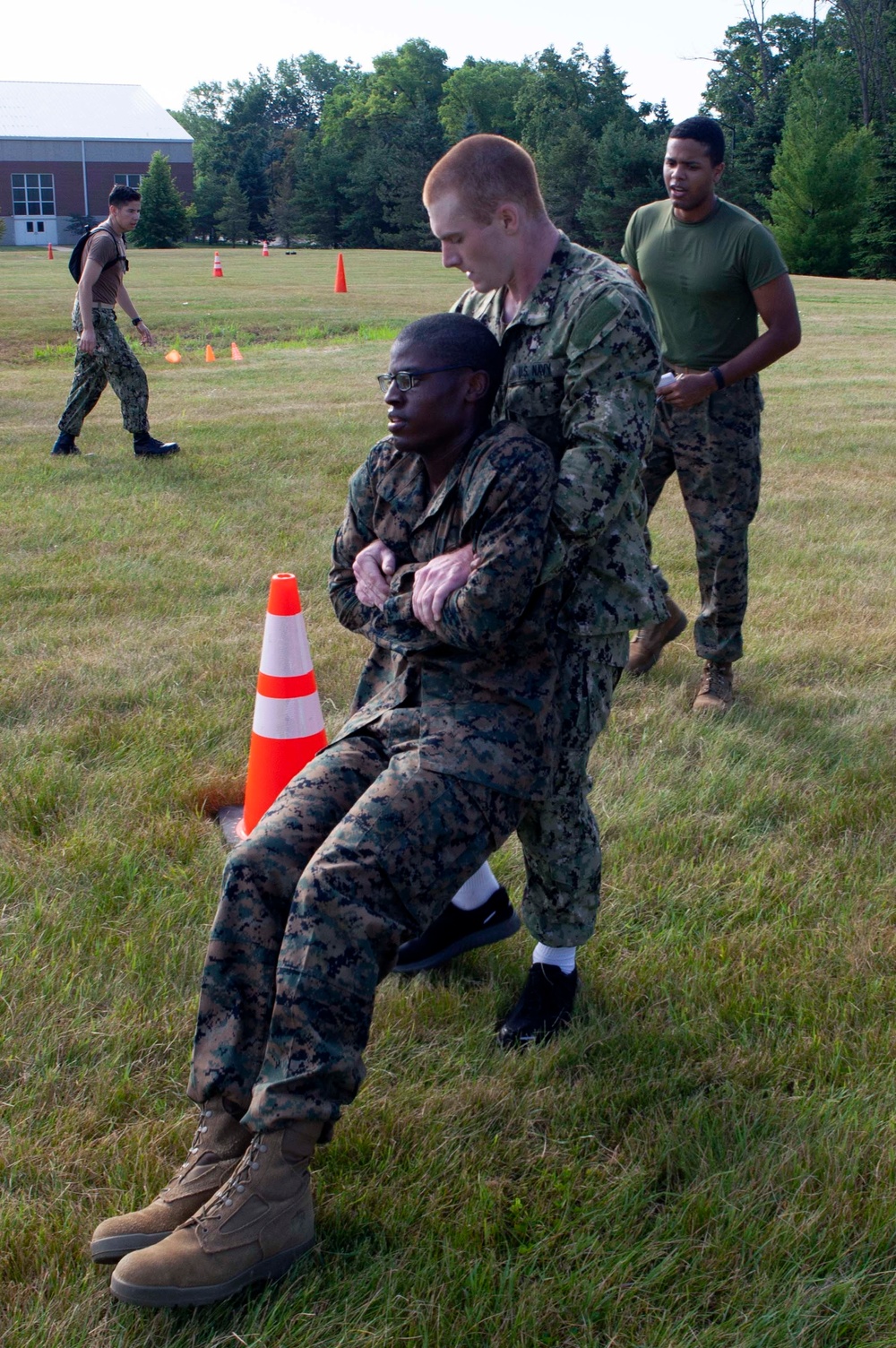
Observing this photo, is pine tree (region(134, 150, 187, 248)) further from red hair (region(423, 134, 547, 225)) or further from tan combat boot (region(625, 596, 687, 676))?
red hair (region(423, 134, 547, 225))

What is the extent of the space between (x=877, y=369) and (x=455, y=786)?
16404 millimetres

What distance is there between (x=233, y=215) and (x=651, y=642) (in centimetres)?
8065

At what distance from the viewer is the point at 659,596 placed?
2.78m

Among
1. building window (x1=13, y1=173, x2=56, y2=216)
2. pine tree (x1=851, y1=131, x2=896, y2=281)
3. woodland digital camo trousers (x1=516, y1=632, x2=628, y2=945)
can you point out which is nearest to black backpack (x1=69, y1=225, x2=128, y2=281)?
woodland digital camo trousers (x1=516, y1=632, x2=628, y2=945)

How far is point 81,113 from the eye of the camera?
85.3 meters

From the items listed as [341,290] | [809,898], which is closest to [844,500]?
[809,898]

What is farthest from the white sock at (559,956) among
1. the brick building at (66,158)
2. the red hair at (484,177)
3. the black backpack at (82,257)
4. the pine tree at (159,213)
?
the brick building at (66,158)

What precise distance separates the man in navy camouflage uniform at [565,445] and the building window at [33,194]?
3460 inches

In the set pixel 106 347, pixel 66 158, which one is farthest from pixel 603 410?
pixel 66 158

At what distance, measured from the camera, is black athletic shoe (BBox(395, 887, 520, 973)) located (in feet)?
10.6

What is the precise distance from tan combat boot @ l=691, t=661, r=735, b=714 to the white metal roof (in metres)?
88.0

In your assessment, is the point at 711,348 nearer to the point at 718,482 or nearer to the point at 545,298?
the point at 718,482

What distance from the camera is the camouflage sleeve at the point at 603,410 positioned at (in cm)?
252

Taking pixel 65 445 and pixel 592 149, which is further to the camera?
pixel 592 149
